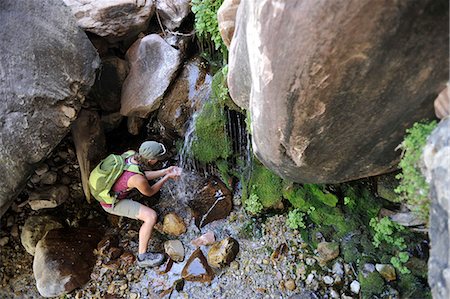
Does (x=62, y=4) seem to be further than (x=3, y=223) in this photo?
No

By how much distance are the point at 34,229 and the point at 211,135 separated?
2946mm

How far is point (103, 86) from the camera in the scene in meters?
5.99

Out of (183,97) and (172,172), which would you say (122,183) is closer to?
(172,172)

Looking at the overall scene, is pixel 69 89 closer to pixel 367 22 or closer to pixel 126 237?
pixel 126 237

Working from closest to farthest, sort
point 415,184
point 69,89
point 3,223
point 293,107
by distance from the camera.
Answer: point 415,184, point 293,107, point 69,89, point 3,223

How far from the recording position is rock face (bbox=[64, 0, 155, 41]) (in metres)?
5.55

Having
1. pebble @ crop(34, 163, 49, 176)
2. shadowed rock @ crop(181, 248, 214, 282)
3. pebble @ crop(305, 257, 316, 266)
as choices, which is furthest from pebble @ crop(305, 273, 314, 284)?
pebble @ crop(34, 163, 49, 176)

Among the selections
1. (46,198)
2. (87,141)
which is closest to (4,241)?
(46,198)

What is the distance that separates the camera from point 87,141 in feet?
19.0

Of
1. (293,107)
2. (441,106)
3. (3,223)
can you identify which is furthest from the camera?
(3,223)

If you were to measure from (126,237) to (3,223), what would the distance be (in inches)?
71.5

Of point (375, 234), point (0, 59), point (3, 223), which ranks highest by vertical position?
point (0, 59)

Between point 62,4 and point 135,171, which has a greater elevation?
point 62,4

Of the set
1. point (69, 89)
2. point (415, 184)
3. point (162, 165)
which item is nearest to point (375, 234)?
point (415, 184)
